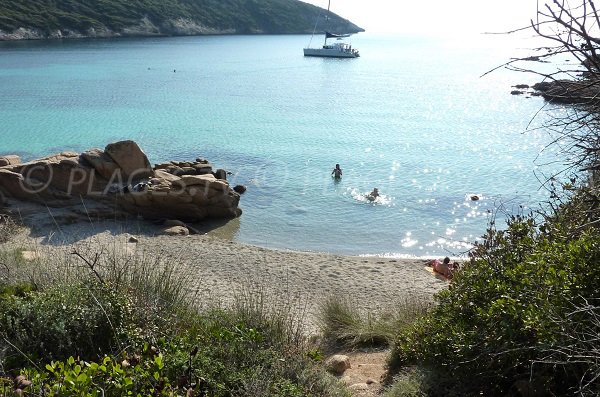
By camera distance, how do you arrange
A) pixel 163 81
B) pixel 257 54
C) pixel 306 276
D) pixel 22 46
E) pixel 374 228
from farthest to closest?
pixel 257 54 → pixel 22 46 → pixel 163 81 → pixel 374 228 → pixel 306 276

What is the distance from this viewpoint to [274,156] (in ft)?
86.9

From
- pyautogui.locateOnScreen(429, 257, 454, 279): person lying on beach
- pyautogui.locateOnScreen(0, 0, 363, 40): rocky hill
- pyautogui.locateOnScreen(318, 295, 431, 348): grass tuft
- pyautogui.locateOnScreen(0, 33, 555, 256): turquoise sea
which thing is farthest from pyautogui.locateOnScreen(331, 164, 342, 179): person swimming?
pyautogui.locateOnScreen(0, 0, 363, 40): rocky hill

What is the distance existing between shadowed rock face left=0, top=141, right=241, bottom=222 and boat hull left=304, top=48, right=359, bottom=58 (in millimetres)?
66058

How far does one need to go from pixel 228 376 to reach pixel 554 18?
346cm

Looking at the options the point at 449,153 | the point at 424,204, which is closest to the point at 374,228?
the point at 424,204

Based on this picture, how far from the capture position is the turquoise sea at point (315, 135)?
1839 centimetres

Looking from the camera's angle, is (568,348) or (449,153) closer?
(568,348)

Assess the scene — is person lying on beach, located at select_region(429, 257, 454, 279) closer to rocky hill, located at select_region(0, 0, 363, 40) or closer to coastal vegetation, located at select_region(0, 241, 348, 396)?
coastal vegetation, located at select_region(0, 241, 348, 396)

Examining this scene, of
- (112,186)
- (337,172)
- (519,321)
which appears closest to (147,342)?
(519,321)

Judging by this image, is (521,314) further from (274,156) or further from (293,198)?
(274,156)

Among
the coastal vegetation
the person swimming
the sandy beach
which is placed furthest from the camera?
the person swimming

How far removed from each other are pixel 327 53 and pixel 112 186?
67.5 metres

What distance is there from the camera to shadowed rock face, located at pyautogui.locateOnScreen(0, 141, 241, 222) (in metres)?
16.2

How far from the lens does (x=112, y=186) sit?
16797 mm
